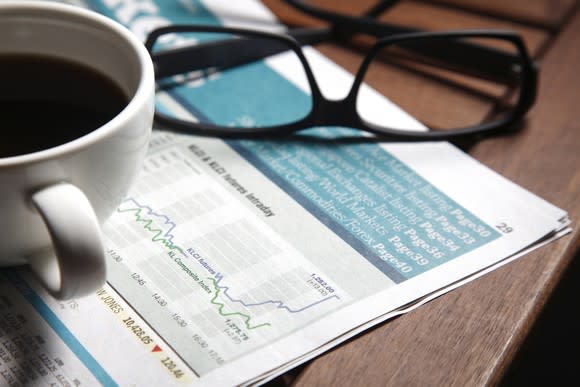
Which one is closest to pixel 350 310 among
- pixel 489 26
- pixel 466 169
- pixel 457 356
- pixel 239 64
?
pixel 457 356

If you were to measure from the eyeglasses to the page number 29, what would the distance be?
0.35ft

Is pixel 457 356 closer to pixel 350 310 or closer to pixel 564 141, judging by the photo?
pixel 350 310

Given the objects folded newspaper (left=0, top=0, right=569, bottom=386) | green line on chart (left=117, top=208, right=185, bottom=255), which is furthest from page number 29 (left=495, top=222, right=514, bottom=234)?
green line on chart (left=117, top=208, right=185, bottom=255)

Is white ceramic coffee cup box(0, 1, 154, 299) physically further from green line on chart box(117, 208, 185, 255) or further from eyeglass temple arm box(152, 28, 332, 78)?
eyeglass temple arm box(152, 28, 332, 78)

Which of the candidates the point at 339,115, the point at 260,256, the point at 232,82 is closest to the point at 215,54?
the point at 232,82

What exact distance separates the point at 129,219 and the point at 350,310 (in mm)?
153

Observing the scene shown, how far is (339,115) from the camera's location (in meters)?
0.52

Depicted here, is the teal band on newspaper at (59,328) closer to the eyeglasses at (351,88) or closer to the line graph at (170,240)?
the line graph at (170,240)

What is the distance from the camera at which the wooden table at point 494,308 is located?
353 millimetres

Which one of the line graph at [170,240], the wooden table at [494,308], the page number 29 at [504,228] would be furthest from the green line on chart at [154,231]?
the page number 29 at [504,228]

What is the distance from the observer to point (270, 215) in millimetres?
434

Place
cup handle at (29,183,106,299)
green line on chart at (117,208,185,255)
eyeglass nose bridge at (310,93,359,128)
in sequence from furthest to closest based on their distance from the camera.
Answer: eyeglass nose bridge at (310,93,359,128) → green line on chart at (117,208,185,255) → cup handle at (29,183,106,299)

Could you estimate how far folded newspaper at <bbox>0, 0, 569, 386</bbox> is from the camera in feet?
1.13

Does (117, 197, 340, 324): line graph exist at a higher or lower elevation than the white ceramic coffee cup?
lower
